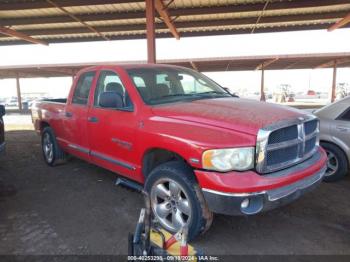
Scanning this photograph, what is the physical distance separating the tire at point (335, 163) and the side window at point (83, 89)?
3.93 meters

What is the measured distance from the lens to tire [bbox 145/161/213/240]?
9.50ft

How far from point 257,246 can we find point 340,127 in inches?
106

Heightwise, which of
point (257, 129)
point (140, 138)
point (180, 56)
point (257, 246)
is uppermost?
point (180, 56)

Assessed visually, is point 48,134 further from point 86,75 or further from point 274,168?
point 274,168

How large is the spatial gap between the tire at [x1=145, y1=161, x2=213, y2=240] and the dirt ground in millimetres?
320

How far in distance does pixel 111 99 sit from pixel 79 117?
121cm

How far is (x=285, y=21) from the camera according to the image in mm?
11305

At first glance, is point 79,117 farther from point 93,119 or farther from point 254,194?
point 254,194

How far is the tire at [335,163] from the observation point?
15.5 ft

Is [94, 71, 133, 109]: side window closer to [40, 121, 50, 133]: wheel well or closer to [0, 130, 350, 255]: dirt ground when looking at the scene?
[0, 130, 350, 255]: dirt ground

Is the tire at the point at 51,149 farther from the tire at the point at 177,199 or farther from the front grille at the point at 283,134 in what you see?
the front grille at the point at 283,134

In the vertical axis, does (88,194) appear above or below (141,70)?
below

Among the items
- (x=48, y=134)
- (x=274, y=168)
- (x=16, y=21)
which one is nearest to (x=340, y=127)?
(x=274, y=168)

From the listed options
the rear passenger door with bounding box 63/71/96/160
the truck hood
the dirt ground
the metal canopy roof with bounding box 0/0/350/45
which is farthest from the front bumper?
the metal canopy roof with bounding box 0/0/350/45
